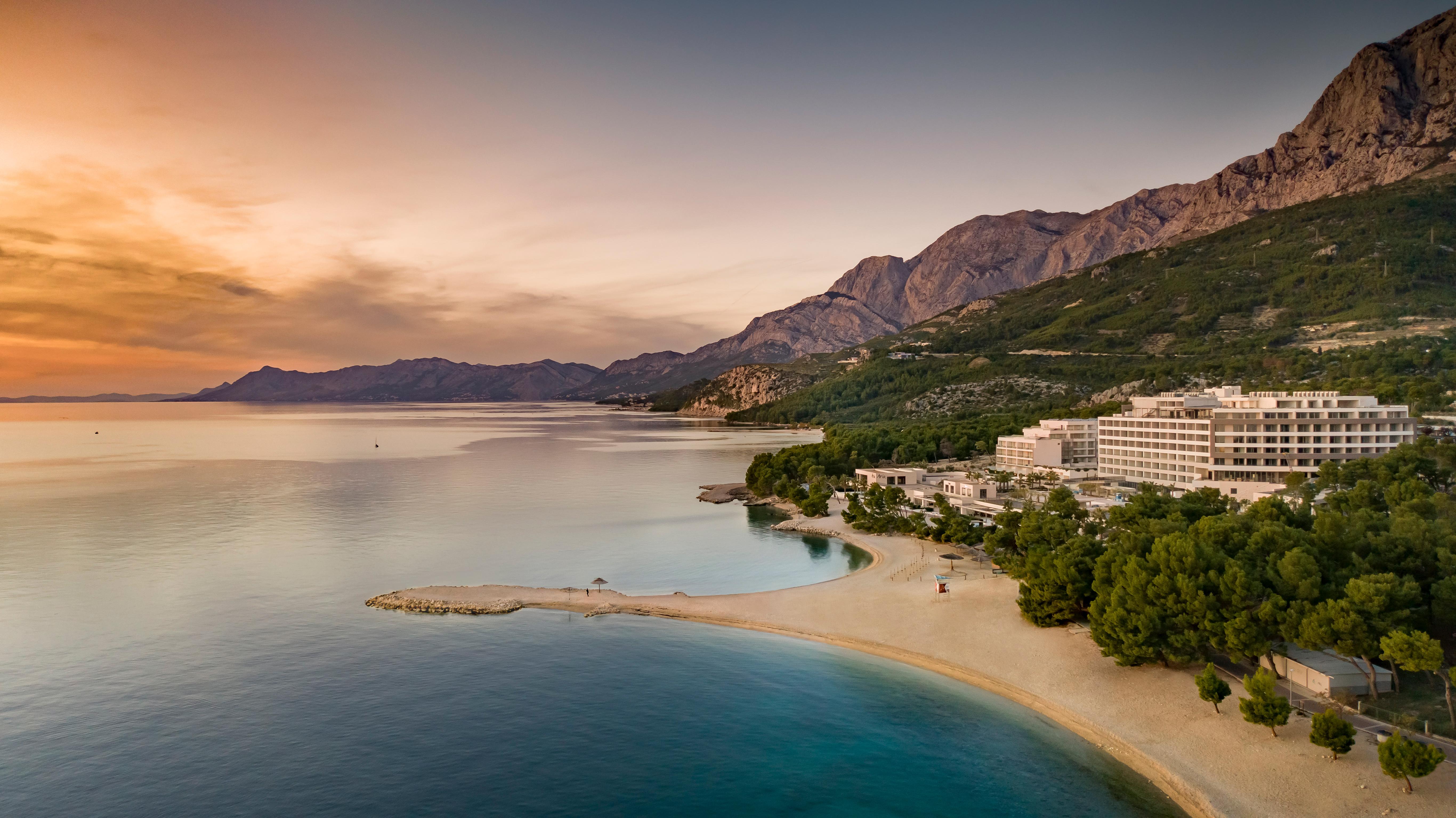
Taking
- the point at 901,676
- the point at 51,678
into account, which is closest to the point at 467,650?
the point at 51,678

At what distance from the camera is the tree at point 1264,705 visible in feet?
85.7

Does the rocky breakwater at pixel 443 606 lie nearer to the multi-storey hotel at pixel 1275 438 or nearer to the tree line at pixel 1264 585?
the tree line at pixel 1264 585

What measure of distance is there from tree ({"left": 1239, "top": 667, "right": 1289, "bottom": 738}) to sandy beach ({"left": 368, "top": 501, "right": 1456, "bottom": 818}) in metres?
0.85

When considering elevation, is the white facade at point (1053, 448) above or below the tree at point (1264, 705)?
above

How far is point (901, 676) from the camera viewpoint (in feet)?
121

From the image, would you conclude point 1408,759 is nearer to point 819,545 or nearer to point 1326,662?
point 1326,662

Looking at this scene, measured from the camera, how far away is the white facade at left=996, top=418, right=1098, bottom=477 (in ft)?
301

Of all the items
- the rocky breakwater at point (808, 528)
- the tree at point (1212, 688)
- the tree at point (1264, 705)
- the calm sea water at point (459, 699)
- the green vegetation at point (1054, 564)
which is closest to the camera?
the tree at point (1264, 705)

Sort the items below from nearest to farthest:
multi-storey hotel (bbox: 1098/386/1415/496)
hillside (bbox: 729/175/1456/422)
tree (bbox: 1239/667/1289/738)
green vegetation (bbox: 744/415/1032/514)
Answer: tree (bbox: 1239/667/1289/738), multi-storey hotel (bbox: 1098/386/1415/496), green vegetation (bbox: 744/415/1032/514), hillside (bbox: 729/175/1456/422)

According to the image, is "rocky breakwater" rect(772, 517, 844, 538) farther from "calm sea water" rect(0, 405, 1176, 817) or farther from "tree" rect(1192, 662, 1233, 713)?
"tree" rect(1192, 662, 1233, 713)

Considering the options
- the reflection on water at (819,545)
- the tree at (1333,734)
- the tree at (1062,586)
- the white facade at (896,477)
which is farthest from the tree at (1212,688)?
the white facade at (896,477)

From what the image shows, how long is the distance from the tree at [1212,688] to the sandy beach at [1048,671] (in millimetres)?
621

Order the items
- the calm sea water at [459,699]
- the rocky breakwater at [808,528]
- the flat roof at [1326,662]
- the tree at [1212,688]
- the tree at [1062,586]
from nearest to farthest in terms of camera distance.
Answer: the calm sea water at [459,699], the tree at [1212,688], the flat roof at [1326,662], the tree at [1062,586], the rocky breakwater at [808,528]

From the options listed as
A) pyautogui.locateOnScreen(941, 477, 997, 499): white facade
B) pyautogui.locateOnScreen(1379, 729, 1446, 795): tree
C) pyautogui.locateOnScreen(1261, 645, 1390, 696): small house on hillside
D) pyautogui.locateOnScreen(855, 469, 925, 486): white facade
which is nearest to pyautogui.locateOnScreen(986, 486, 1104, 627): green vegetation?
pyautogui.locateOnScreen(1261, 645, 1390, 696): small house on hillside
